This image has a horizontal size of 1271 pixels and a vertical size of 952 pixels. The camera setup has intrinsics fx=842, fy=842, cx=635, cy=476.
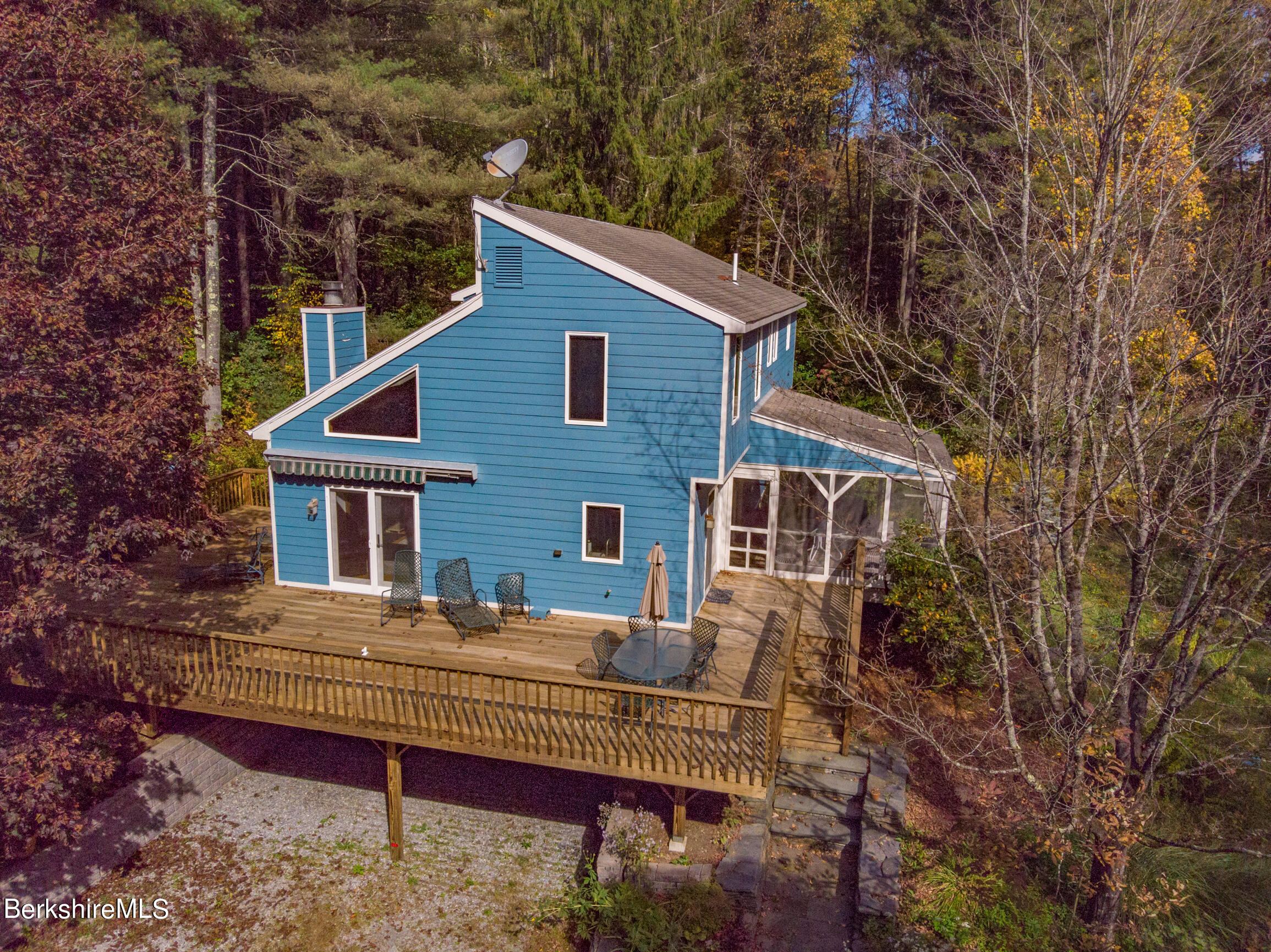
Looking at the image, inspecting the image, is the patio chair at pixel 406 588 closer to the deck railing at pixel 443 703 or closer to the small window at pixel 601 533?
the deck railing at pixel 443 703

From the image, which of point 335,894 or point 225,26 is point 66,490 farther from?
point 225,26

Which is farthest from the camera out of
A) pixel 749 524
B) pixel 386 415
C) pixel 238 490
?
pixel 238 490

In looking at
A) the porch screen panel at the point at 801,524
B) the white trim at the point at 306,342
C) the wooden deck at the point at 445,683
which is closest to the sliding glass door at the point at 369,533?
the wooden deck at the point at 445,683

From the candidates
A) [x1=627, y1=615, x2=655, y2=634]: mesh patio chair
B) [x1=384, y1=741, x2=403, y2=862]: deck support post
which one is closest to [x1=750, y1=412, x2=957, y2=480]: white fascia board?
[x1=627, y1=615, x2=655, y2=634]: mesh patio chair

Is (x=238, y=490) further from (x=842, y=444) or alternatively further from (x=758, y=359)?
(x=842, y=444)

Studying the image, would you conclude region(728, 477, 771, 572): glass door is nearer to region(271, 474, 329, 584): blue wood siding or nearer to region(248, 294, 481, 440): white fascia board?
region(248, 294, 481, 440): white fascia board

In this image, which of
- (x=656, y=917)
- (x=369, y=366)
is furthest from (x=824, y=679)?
(x=369, y=366)

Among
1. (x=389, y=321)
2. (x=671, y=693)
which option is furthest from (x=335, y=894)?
(x=389, y=321)
